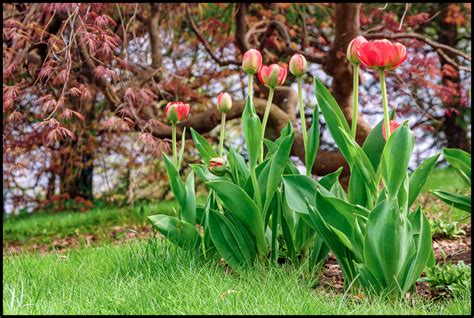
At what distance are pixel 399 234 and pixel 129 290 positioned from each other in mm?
985

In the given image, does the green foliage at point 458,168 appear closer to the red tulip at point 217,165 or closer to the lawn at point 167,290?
the lawn at point 167,290

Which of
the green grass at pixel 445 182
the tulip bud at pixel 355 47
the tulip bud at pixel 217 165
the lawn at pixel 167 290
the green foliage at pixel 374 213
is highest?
the tulip bud at pixel 355 47

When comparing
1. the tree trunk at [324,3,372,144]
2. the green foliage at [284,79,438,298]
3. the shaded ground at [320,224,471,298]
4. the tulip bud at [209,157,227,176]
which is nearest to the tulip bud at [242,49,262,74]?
the green foliage at [284,79,438,298]

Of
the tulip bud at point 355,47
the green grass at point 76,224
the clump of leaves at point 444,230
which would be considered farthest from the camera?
the green grass at point 76,224

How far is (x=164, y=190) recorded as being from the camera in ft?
24.9

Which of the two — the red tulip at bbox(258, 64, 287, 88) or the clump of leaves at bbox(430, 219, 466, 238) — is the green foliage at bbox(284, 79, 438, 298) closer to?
the red tulip at bbox(258, 64, 287, 88)

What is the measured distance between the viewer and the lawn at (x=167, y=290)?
1973 millimetres

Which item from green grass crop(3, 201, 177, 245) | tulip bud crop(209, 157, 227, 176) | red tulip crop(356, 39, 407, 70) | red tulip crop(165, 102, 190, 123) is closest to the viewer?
red tulip crop(356, 39, 407, 70)

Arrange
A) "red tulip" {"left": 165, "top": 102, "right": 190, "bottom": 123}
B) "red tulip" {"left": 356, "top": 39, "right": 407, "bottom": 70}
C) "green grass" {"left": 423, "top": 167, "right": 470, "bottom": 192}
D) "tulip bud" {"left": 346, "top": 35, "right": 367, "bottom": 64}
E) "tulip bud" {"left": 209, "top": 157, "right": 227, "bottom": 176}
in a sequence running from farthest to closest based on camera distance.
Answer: "green grass" {"left": 423, "top": 167, "right": 470, "bottom": 192} → "red tulip" {"left": 165, "top": 102, "right": 190, "bottom": 123} → "tulip bud" {"left": 209, "top": 157, "right": 227, "bottom": 176} → "tulip bud" {"left": 346, "top": 35, "right": 367, "bottom": 64} → "red tulip" {"left": 356, "top": 39, "right": 407, "bottom": 70}

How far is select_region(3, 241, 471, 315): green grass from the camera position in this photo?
1963mm

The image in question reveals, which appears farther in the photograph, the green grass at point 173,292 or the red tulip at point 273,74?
the red tulip at point 273,74

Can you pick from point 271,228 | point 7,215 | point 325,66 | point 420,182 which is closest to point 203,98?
point 325,66

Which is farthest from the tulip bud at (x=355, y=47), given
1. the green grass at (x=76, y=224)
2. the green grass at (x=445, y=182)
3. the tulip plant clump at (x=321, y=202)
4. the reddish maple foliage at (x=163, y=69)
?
the green grass at (x=445, y=182)

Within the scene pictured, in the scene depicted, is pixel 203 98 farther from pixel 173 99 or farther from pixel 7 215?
pixel 7 215
